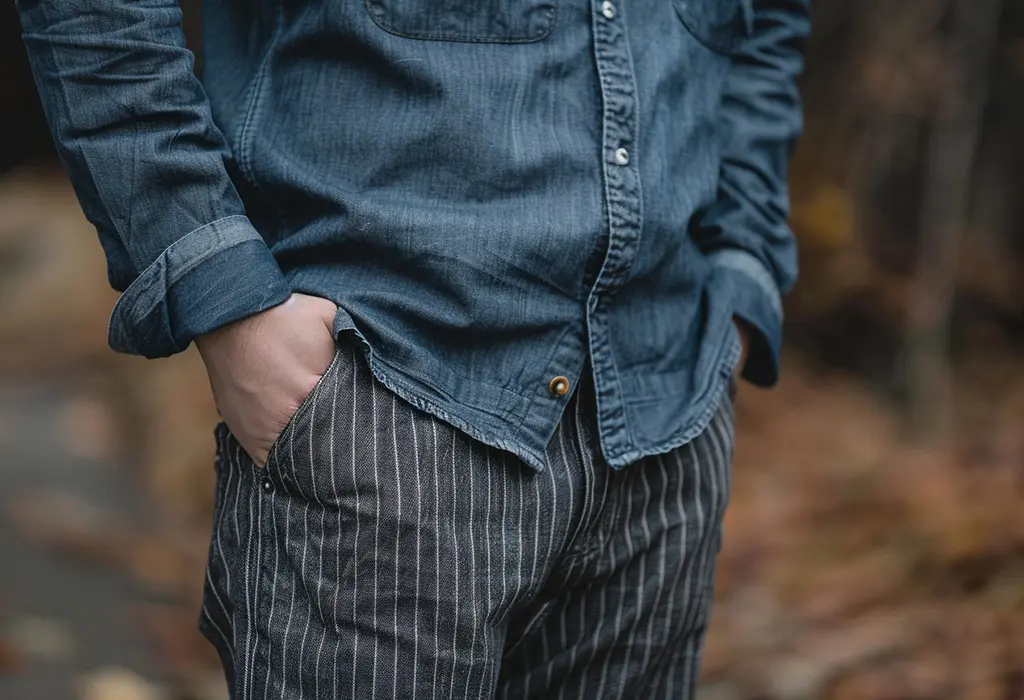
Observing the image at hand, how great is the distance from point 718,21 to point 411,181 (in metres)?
0.54

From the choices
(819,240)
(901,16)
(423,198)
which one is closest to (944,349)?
(819,240)

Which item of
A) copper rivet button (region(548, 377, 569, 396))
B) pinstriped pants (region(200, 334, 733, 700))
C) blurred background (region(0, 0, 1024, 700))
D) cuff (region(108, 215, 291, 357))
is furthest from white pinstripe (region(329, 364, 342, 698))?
blurred background (region(0, 0, 1024, 700))

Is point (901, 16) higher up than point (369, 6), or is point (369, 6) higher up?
point (369, 6)

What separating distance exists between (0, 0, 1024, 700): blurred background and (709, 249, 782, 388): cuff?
1.29m

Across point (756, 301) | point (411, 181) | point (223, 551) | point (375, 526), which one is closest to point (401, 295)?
point (411, 181)

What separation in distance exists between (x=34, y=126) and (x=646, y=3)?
14.4 ft

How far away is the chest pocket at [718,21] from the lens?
1426 millimetres

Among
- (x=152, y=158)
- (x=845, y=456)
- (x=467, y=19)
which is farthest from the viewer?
(x=845, y=456)

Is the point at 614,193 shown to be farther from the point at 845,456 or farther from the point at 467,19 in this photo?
the point at 845,456

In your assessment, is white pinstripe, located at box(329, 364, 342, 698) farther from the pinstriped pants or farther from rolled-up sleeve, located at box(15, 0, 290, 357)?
rolled-up sleeve, located at box(15, 0, 290, 357)

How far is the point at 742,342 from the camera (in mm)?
1589

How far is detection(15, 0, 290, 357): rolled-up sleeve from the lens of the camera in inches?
43.7

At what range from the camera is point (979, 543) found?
305cm

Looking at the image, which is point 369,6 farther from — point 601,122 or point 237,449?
point 237,449
